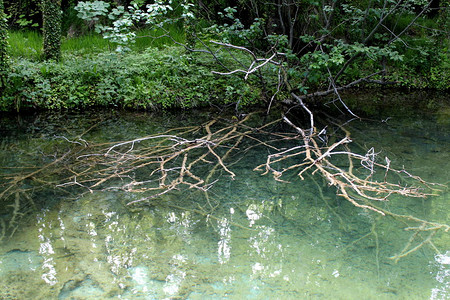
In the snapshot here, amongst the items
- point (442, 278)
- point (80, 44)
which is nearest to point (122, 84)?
point (80, 44)

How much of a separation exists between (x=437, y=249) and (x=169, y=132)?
168 inches

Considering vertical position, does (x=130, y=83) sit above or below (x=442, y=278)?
below

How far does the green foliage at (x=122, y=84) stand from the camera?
23.1 ft

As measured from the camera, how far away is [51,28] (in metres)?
7.66

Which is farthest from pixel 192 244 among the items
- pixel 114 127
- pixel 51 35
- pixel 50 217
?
pixel 51 35

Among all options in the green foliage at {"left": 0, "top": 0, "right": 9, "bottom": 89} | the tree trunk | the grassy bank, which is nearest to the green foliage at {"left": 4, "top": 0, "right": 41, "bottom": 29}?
the grassy bank

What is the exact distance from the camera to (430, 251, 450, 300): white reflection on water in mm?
2684

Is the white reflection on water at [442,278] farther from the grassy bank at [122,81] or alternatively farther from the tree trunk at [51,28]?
the tree trunk at [51,28]

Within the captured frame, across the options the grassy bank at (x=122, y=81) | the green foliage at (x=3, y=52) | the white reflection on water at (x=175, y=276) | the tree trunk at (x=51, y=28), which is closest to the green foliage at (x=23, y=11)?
the grassy bank at (x=122, y=81)

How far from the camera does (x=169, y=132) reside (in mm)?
6277

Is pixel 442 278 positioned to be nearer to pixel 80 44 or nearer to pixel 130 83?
pixel 130 83

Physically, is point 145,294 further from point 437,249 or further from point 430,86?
point 430,86

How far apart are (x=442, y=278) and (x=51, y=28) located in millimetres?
7826

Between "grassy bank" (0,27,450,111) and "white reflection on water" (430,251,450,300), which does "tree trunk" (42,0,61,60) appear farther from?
"white reflection on water" (430,251,450,300)
